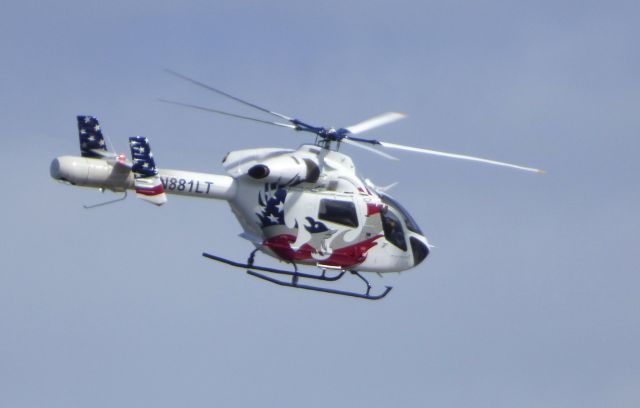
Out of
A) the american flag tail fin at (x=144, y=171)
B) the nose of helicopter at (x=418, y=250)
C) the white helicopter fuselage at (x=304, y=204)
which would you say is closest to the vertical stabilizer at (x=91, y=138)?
the american flag tail fin at (x=144, y=171)

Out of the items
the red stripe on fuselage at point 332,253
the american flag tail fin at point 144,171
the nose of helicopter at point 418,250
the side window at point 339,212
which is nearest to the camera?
the american flag tail fin at point 144,171

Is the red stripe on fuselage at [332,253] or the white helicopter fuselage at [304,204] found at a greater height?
the white helicopter fuselage at [304,204]

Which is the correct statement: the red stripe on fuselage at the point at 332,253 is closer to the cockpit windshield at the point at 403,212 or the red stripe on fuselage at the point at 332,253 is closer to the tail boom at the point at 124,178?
the cockpit windshield at the point at 403,212

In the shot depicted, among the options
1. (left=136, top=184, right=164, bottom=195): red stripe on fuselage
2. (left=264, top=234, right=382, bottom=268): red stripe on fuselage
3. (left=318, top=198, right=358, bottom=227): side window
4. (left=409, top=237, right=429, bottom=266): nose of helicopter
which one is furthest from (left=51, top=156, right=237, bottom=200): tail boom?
(left=409, top=237, right=429, bottom=266): nose of helicopter

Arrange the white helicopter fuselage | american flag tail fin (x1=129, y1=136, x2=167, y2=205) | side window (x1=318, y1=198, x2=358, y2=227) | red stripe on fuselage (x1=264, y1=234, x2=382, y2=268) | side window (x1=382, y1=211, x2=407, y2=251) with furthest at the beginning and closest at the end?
side window (x1=382, y1=211, x2=407, y2=251), side window (x1=318, y1=198, x2=358, y2=227), red stripe on fuselage (x1=264, y1=234, x2=382, y2=268), the white helicopter fuselage, american flag tail fin (x1=129, y1=136, x2=167, y2=205)

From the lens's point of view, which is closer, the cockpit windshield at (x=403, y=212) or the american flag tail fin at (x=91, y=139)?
the american flag tail fin at (x=91, y=139)

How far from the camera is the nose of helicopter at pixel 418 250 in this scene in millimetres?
40250

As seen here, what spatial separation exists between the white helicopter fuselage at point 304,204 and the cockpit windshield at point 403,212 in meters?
0.11

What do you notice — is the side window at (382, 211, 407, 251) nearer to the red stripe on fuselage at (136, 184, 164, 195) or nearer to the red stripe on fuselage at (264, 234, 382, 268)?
the red stripe on fuselage at (264, 234, 382, 268)

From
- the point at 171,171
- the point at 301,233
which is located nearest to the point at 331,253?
the point at 301,233

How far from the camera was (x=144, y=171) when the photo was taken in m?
36.3

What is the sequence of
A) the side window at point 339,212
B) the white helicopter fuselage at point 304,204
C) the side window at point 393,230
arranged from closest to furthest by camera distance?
the white helicopter fuselage at point 304,204
the side window at point 339,212
the side window at point 393,230

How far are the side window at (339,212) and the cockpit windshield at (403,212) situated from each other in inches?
40.3

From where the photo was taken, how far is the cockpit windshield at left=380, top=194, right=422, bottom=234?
39812 millimetres
